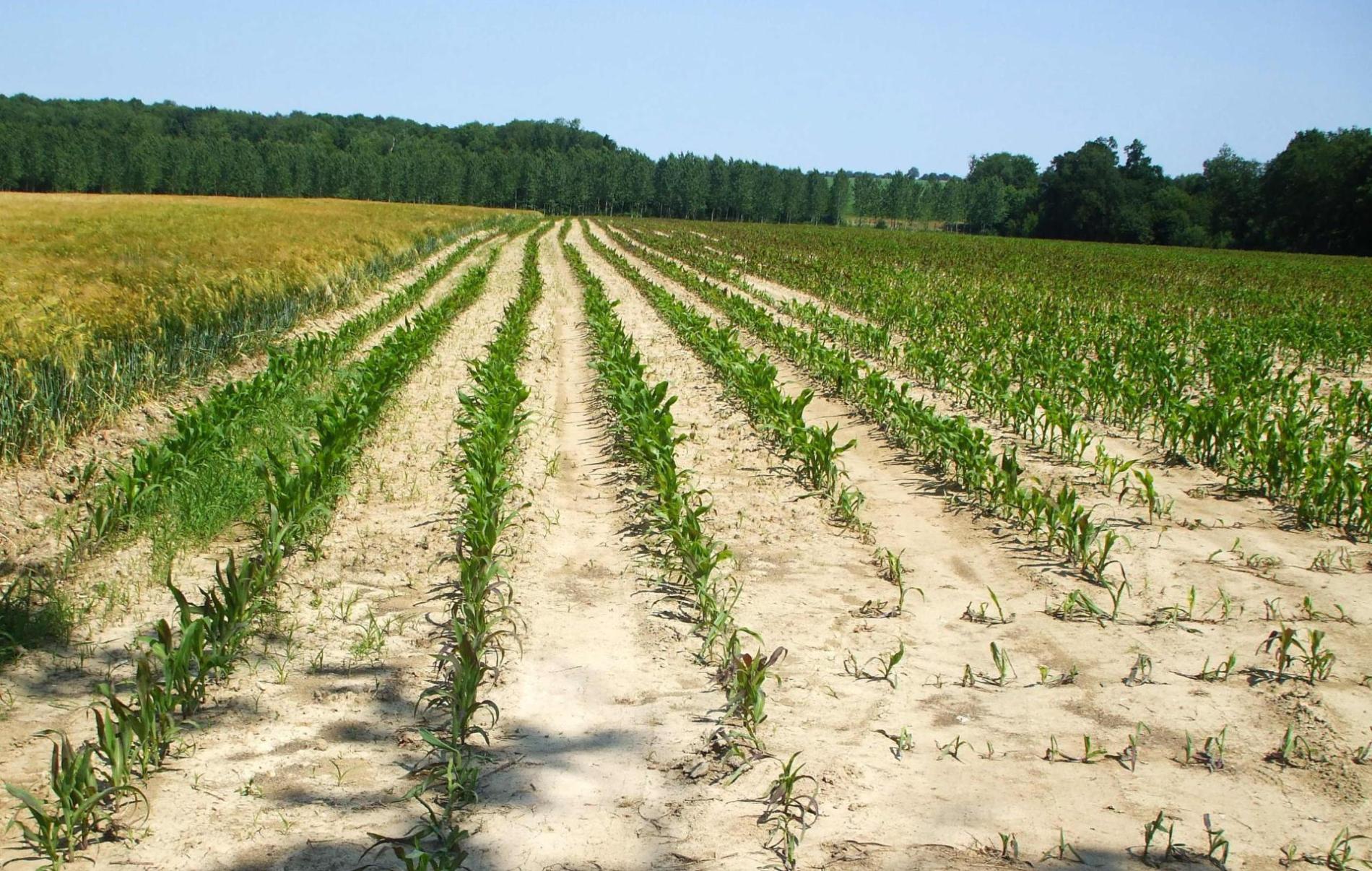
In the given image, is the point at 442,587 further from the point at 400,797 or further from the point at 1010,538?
the point at 1010,538

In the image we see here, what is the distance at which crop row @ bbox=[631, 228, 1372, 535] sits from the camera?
7.30 m

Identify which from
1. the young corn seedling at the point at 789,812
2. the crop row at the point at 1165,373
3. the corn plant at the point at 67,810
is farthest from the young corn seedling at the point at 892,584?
the corn plant at the point at 67,810

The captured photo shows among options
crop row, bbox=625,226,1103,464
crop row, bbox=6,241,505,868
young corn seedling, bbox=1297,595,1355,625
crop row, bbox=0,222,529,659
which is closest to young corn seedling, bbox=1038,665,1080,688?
young corn seedling, bbox=1297,595,1355,625

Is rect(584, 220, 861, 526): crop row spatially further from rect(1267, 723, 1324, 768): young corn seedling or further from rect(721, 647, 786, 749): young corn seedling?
rect(1267, 723, 1324, 768): young corn seedling

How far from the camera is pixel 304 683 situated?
13.8 ft

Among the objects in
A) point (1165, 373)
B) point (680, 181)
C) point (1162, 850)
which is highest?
point (680, 181)

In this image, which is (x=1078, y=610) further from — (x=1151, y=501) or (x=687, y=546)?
(x=687, y=546)

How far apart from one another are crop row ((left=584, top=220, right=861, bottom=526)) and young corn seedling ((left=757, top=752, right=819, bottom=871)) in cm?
330

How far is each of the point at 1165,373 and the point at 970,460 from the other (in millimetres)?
4846

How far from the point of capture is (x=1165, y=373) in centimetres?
1052

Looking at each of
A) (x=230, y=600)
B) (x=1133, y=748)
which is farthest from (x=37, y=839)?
(x=1133, y=748)

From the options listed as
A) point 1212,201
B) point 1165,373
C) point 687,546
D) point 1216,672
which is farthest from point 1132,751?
point 1212,201

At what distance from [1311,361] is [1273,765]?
13.5 meters

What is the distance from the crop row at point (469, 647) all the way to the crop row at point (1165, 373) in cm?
485
